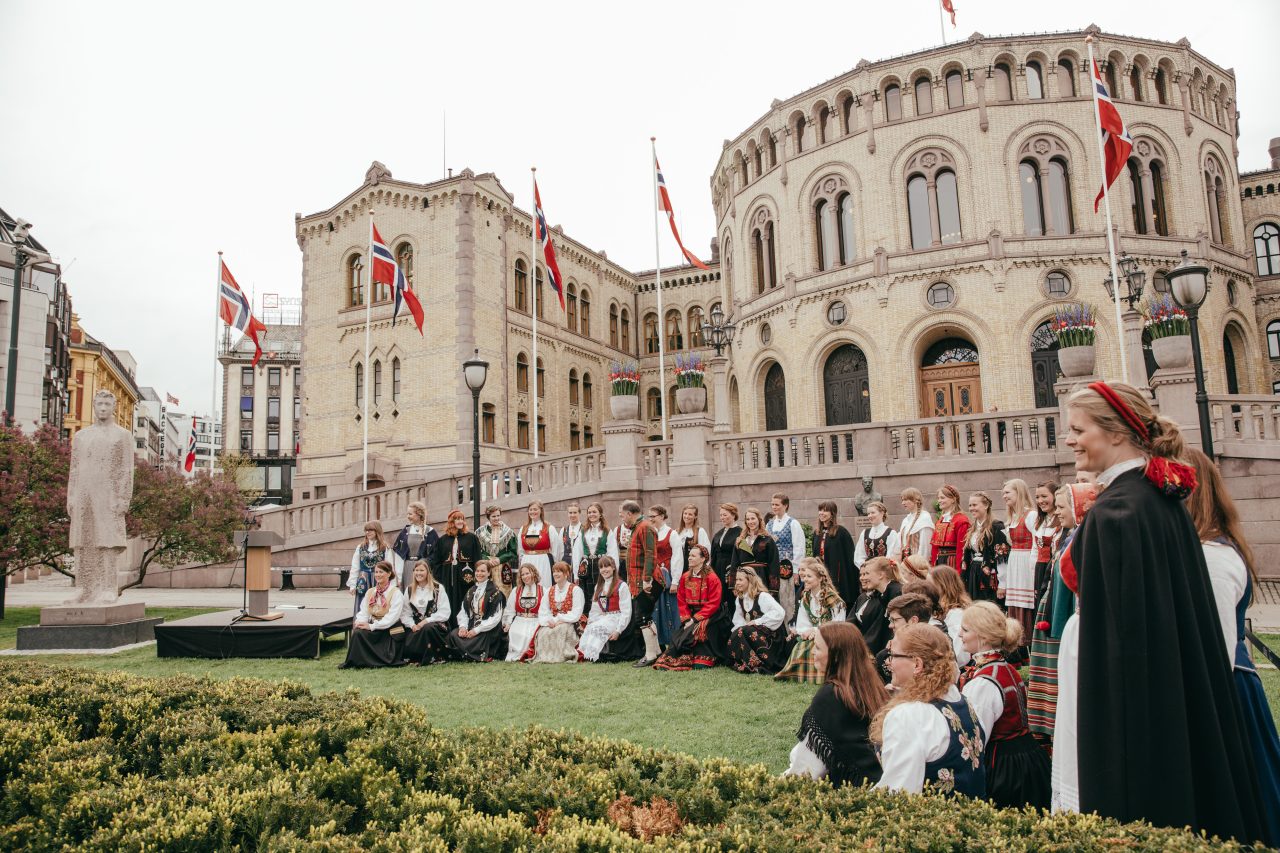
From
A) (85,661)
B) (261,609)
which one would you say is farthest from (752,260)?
(85,661)

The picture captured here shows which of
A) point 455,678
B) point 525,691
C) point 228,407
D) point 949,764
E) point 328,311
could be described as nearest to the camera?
point 949,764

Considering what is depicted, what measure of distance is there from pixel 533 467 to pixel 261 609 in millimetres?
8366

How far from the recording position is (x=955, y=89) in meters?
28.3

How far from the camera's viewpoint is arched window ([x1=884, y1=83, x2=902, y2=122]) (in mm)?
28800

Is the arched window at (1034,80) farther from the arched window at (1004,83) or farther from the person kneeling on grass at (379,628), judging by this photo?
the person kneeling on grass at (379,628)

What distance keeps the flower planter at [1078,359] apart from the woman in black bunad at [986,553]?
6.42 m

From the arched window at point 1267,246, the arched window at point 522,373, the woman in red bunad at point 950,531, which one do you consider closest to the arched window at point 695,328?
the arched window at point 522,373

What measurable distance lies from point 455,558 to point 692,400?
6.87 meters

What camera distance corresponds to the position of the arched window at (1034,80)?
90.6ft

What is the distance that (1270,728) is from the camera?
312 centimetres

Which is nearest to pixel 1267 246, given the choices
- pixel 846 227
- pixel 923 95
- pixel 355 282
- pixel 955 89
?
pixel 955 89

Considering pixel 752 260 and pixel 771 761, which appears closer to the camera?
pixel 771 761

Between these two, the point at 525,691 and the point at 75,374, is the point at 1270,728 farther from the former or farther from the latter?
the point at 75,374

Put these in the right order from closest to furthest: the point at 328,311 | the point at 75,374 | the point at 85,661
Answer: the point at 85,661 → the point at 328,311 → the point at 75,374
